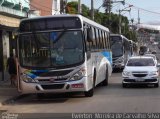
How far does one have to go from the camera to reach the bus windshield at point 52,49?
701 inches

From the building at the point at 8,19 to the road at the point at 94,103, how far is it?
865cm

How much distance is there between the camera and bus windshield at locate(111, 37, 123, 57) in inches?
1639

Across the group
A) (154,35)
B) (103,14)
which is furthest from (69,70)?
(154,35)

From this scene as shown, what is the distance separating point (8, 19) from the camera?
3194 cm

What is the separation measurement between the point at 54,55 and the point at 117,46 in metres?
24.3

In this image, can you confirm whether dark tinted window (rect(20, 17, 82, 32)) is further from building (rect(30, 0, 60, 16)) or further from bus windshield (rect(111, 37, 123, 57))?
building (rect(30, 0, 60, 16))

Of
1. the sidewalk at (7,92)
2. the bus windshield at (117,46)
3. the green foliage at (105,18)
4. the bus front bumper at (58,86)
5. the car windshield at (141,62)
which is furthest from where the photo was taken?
the green foliage at (105,18)

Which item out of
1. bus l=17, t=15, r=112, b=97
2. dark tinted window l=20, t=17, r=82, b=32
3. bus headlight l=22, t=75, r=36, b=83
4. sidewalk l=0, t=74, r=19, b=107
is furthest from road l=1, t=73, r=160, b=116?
dark tinted window l=20, t=17, r=82, b=32

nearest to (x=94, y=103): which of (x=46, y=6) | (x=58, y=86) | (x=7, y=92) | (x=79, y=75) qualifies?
(x=79, y=75)

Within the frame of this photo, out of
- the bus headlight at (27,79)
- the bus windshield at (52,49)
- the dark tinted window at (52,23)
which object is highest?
the dark tinted window at (52,23)

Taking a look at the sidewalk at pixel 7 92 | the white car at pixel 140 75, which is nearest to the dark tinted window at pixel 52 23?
the sidewalk at pixel 7 92

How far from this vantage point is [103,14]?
9544 centimetres

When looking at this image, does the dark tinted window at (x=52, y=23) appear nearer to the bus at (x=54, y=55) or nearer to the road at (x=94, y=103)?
the bus at (x=54, y=55)

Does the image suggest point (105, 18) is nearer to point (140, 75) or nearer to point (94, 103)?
point (140, 75)
